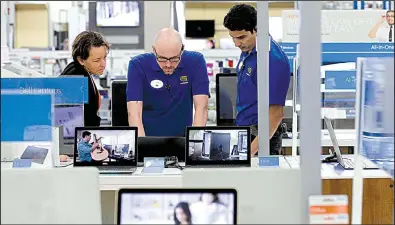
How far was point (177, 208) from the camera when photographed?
208cm

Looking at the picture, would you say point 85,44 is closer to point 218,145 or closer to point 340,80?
point 218,145

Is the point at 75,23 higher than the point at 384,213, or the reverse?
the point at 75,23

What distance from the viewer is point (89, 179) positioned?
2.22 metres

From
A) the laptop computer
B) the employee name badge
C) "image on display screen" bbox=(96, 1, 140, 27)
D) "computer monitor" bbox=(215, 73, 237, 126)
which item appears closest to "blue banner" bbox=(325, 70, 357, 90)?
"computer monitor" bbox=(215, 73, 237, 126)

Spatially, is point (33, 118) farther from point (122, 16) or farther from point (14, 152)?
point (122, 16)

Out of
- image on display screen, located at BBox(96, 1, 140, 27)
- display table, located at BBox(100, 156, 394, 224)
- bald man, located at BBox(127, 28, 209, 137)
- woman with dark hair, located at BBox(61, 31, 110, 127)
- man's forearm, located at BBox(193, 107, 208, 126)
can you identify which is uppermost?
image on display screen, located at BBox(96, 1, 140, 27)

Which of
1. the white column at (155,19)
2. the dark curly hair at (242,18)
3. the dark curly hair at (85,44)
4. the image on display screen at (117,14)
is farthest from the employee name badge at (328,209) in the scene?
the image on display screen at (117,14)

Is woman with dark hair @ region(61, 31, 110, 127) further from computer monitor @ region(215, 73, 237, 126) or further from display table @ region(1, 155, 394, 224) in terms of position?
computer monitor @ region(215, 73, 237, 126)

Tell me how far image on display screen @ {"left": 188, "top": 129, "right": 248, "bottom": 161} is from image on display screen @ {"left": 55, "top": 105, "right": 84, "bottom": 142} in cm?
70

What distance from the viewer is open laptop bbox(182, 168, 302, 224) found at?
7.43ft

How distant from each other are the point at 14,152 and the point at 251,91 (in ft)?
4.89

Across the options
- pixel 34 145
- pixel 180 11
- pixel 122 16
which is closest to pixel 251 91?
pixel 34 145

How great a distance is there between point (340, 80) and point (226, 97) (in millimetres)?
977

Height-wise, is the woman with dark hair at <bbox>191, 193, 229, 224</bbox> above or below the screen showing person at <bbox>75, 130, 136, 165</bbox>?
below
